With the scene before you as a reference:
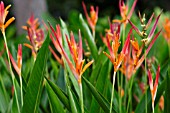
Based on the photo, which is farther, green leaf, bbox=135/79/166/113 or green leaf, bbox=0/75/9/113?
green leaf, bbox=0/75/9/113

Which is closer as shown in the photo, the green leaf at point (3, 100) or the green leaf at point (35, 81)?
the green leaf at point (35, 81)

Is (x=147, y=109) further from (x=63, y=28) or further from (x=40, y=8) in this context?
(x=40, y=8)

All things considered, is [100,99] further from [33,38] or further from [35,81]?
[33,38]

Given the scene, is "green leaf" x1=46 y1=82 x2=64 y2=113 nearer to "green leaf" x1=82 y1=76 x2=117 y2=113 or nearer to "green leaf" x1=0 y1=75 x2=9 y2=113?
"green leaf" x1=82 y1=76 x2=117 y2=113

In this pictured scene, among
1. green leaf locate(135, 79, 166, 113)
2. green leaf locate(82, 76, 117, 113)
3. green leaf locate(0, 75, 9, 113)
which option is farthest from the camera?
green leaf locate(0, 75, 9, 113)

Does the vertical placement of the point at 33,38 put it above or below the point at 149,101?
above

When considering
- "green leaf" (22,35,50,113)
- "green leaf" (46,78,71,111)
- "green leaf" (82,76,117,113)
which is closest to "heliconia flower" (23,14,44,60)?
"green leaf" (22,35,50,113)

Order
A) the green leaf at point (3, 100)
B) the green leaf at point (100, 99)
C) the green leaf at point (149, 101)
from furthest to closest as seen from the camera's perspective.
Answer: the green leaf at point (3, 100) → the green leaf at point (149, 101) → the green leaf at point (100, 99)

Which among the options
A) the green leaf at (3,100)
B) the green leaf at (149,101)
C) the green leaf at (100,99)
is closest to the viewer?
the green leaf at (100,99)

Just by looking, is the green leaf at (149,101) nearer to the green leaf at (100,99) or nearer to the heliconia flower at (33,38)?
the green leaf at (100,99)

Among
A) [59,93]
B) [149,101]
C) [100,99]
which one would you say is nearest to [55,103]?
[59,93]

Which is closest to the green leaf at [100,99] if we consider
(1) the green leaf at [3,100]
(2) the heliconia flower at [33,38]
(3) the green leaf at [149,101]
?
(3) the green leaf at [149,101]
